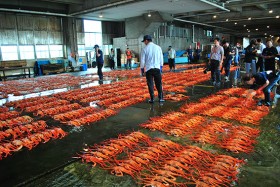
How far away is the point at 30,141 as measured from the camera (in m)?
4.04

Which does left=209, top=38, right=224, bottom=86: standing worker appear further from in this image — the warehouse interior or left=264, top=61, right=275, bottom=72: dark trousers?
left=264, top=61, right=275, bottom=72: dark trousers

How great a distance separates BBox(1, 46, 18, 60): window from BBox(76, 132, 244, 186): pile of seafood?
1810cm

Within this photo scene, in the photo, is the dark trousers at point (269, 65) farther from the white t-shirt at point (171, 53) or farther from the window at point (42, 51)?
the window at point (42, 51)

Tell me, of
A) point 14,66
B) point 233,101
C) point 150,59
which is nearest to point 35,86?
point 150,59

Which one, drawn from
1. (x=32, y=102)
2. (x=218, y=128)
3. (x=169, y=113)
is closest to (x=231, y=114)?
(x=218, y=128)

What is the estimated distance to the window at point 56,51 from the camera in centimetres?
2108

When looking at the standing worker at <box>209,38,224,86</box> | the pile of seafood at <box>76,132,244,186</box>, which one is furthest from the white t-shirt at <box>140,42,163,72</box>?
the standing worker at <box>209,38,224,86</box>

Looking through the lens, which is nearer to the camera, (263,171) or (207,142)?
(263,171)

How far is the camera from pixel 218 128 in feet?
14.3

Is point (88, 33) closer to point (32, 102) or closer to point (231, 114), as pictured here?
point (32, 102)

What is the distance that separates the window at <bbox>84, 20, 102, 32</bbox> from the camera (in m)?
23.8

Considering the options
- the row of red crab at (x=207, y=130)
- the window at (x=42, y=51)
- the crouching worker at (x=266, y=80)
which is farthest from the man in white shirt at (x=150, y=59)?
the window at (x=42, y=51)

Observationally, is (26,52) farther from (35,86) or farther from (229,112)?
(229,112)

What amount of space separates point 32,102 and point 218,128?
600 centimetres
